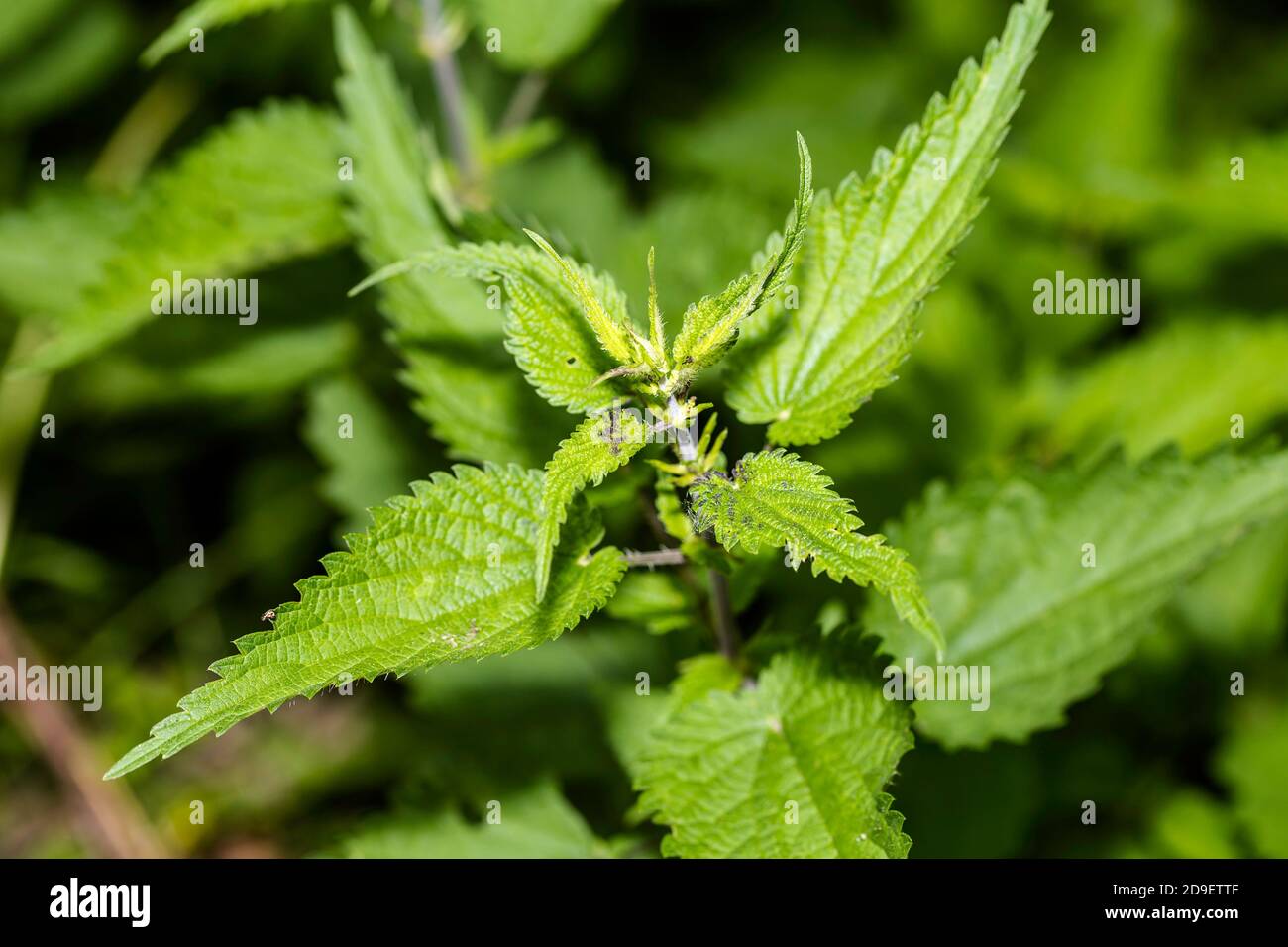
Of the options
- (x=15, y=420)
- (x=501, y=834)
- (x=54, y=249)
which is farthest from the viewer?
(x=15, y=420)

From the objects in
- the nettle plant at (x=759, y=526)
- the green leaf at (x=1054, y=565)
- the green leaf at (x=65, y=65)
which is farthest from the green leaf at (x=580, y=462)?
the green leaf at (x=65, y=65)

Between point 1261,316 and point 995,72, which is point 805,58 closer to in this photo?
point 1261,316

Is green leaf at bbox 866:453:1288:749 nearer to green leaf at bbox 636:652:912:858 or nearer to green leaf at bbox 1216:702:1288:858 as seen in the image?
green leaf at bbox 636:652:912:858

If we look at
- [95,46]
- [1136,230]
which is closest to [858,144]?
[1136,230]

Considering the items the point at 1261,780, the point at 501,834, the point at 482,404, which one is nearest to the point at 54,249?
the point at 482,404

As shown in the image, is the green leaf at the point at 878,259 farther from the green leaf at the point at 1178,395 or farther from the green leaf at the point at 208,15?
the green leaf at the point at 1178,395

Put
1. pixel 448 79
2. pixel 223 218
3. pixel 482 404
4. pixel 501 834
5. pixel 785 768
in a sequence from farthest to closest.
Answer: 1. pixel 448 79
2. pixel 223 218
3. pixel 501 834
4. pixel 482 404
5. pixel 785 768

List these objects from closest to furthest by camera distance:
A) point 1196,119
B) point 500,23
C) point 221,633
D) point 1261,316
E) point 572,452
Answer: point 572,452, point 500,23, point 1261,316, point 221,633, point 1196,119

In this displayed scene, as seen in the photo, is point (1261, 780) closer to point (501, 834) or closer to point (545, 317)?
point (501, 834)
